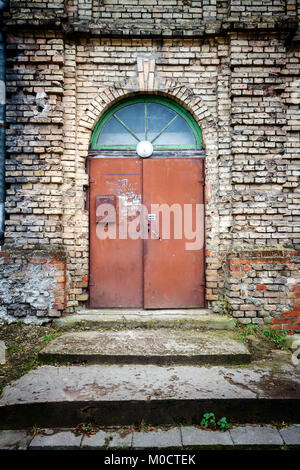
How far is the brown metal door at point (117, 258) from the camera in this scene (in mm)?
4129

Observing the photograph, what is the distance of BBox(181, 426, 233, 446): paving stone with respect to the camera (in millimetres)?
2154

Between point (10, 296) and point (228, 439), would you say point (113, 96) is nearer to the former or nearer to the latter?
point (10, 296)

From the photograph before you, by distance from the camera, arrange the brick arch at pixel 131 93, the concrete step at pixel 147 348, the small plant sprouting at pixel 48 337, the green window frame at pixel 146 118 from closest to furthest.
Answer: the concrete step at pixel 147 348, the small plant sprouting at pixel 48 337, the brick arch at pixel 131 93, the green window frame at pixel 146 118

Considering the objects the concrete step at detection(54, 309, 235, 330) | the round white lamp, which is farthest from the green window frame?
the concrete step at detection(54, 309, 235, 330)

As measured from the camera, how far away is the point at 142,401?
2348 millimetres

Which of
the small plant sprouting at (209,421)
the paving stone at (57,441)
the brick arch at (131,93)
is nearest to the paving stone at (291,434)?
the small plant sprouting at (209,421)

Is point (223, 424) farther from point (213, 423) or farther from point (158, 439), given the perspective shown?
point (158, 439)

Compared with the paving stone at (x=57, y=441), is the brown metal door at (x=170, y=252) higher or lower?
higher

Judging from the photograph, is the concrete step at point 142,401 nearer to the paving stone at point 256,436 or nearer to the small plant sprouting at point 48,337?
the paving stone at point 256,436

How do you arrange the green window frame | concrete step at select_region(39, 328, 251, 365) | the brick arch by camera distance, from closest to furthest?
concrete step at select_region(39, 328, 251, 365) < the brick arch < the green window frame

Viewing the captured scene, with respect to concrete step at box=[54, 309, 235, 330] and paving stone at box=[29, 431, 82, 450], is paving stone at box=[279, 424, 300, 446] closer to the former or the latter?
concrete step at box=[54, 309, 235, 330]

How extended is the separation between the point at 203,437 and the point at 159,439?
0.34 meters

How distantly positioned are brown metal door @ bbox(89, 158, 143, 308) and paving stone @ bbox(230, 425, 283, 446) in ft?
6.89

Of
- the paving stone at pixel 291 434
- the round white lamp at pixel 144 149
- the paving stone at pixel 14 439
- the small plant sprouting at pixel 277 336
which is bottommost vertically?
the paving stone at pixel 14 439
